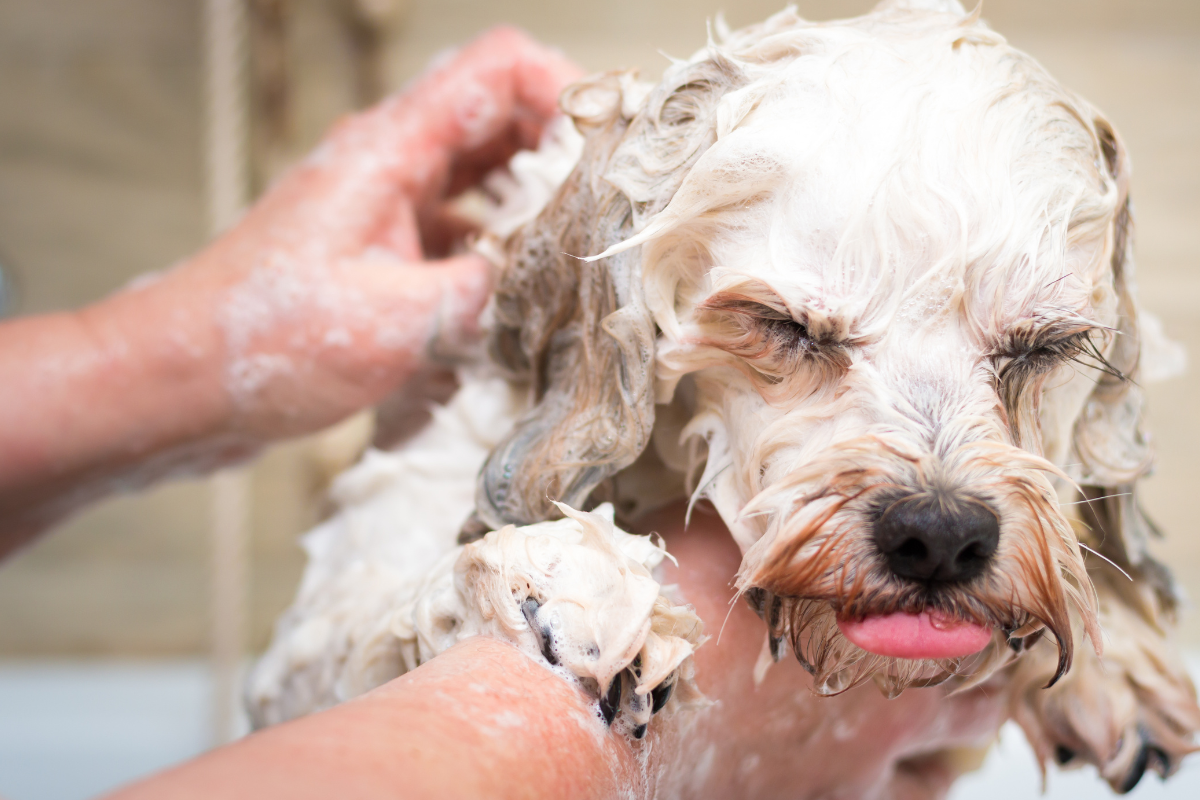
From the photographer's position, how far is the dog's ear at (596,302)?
0.66m

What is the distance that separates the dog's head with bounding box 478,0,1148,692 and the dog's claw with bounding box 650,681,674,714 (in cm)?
8

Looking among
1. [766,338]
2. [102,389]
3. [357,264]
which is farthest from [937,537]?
[102,389]

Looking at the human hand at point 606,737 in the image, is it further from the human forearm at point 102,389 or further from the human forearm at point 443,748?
the human forearm at point 102,389

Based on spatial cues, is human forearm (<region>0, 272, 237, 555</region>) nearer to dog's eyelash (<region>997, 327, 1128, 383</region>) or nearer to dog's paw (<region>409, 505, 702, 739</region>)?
dog's paw (<region>409, 505, 702, 739</region>)

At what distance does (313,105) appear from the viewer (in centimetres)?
185

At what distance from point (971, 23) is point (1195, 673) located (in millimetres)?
1540

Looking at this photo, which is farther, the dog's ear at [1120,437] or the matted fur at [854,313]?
the dog's ear at [1120,437]

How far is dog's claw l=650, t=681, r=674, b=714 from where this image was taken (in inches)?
22.2

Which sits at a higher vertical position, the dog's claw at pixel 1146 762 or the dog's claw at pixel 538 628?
the dog's claw at pixel 538 628

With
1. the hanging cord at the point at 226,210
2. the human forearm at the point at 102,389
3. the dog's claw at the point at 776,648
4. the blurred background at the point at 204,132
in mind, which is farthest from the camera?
the blurred background at the point at 204,132

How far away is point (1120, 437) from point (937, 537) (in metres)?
0.33

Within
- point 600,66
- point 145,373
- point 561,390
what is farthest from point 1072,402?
point 600,66

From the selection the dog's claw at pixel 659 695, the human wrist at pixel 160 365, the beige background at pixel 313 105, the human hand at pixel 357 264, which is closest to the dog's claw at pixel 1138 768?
the dog's claw at pixel 659 695

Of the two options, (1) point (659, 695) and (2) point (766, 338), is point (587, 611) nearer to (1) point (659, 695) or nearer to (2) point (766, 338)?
(1) point (659, 695)
